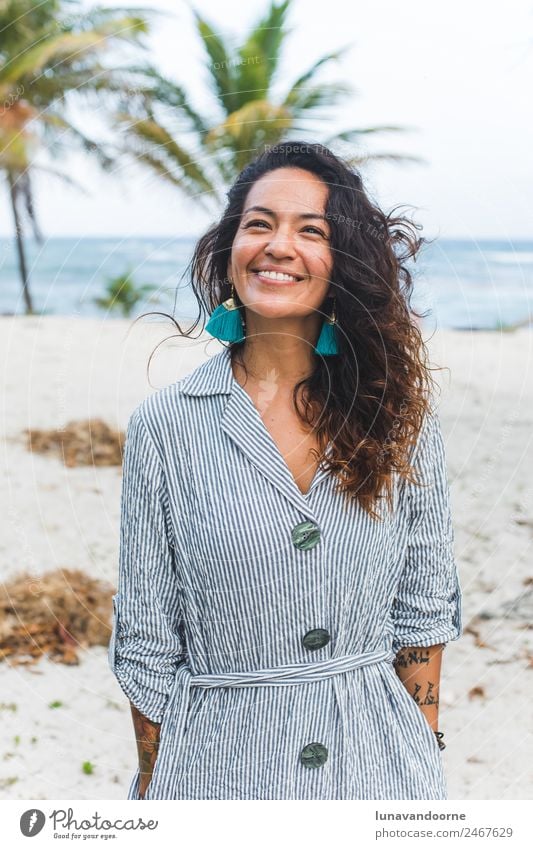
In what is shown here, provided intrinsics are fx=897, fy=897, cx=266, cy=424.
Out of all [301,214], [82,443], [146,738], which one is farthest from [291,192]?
[82,443]

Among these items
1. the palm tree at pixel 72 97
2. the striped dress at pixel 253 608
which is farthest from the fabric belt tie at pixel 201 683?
the palm tree at pixel 72 97

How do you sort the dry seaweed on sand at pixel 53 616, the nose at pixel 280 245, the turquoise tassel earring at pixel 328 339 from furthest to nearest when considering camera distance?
the dry seaweed on sand at pixel 53 616 → the turquoise tassel earring at pixel 328 339 → the nose at pixel 280 245

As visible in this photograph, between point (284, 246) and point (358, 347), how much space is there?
0.74 ft

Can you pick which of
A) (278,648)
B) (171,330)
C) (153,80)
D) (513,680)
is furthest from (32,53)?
(278,648)

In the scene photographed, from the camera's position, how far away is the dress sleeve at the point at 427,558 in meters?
1.39

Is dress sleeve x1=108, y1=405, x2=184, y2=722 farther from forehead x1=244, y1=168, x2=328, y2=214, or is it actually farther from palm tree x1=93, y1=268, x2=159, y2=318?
palm tree x1=93, y1=268, x2=159, y2=318

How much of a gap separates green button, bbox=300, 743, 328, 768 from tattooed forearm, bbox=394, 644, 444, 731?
0.19 metres

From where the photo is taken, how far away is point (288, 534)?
1.32 metres

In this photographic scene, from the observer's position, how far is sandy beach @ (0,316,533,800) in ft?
8.17

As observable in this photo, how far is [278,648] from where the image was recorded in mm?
1355

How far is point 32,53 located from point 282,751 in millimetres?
4019

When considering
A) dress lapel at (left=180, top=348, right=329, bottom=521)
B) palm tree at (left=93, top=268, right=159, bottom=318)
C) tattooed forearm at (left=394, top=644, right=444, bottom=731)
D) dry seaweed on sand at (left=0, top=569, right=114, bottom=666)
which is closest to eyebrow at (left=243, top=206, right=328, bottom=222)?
dress lapel at (left=180, top=348, right=329, bottom=521)

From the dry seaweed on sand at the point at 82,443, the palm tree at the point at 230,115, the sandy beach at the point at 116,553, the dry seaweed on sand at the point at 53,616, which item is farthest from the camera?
the dry seaweed on sand at the point at 82,443

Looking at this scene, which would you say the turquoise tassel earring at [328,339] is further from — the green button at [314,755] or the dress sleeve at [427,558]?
the green button at [314,755]
